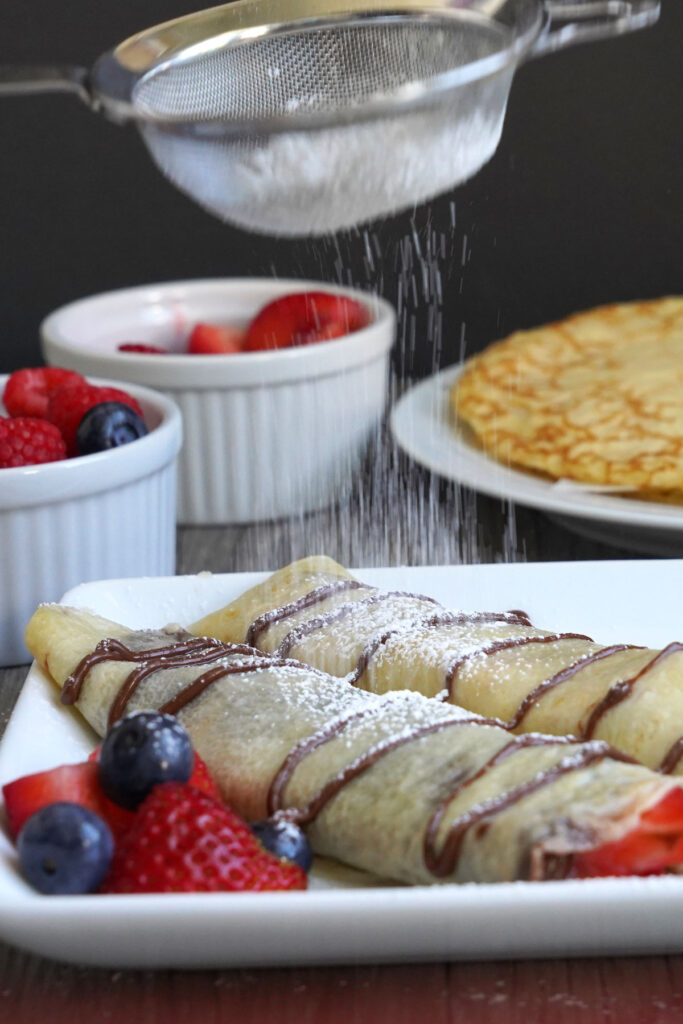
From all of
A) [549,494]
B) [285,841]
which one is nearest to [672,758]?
[285,841]

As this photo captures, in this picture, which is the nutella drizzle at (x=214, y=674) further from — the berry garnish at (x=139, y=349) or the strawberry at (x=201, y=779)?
the berry garnish at (x=139, y=349)

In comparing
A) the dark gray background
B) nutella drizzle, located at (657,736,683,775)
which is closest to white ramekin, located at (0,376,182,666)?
nutella drizzle, located at (657,736,683,775)

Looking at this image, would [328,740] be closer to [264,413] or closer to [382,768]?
[382,768]

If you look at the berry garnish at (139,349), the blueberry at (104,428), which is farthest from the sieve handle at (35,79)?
the berry garnish at (139,349)

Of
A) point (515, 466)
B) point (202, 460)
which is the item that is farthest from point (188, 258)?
point (515, 466)

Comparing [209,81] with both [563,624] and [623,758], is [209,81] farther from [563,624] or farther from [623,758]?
[623,758]
